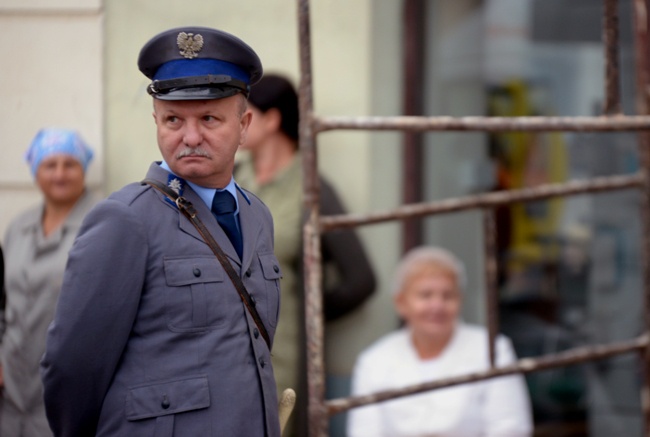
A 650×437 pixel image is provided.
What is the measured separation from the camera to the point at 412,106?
15.2 ft

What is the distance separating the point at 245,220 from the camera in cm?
239

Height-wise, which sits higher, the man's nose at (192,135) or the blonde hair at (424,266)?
the man's nose at (192,135)

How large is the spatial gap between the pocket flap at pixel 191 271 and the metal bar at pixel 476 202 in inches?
49.0

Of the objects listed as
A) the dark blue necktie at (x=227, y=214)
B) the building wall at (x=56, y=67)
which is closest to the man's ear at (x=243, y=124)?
the dark blue necktie at (x=227, y=214)

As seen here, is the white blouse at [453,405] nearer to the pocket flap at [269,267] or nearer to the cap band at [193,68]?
the pocket flap at [269,267]

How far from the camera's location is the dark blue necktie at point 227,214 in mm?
2326

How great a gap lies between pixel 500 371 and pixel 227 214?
163 cm

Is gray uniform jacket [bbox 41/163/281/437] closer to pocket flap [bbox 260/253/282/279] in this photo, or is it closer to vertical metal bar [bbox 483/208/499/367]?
pocket flap [bbox 260/253/282/279]

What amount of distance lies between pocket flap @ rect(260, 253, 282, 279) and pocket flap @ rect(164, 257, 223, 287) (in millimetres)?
166

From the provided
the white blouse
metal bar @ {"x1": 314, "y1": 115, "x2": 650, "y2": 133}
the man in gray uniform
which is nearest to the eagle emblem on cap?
the man in gray uniform

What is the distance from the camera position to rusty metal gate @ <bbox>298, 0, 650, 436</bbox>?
3.47 m

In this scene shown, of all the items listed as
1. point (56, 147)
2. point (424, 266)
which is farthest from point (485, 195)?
point (56, 147)

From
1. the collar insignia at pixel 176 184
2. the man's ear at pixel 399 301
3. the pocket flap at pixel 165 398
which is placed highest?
Answer: the collar insignia at pixel 176 184

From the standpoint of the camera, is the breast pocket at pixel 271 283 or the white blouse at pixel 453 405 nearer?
the breast pocket at pixel 271 283
